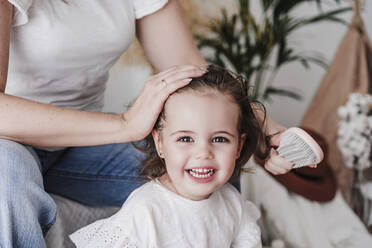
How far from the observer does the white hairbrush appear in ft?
2.94

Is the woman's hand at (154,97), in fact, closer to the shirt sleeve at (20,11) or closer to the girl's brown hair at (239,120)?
the girl's brown hair at (239,120)

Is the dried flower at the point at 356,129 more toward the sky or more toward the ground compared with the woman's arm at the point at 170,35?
more toward the ground

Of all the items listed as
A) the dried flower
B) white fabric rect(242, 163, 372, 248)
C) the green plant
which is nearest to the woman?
white fabric rect(242, 163, 372, 248)

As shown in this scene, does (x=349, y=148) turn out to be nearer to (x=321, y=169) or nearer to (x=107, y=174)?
(x=321, y=169)

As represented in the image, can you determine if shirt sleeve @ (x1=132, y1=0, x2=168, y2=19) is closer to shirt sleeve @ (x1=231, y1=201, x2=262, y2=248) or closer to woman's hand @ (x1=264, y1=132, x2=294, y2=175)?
woman's hand @ (x1=264, y1=132, x2=294, y2=175)


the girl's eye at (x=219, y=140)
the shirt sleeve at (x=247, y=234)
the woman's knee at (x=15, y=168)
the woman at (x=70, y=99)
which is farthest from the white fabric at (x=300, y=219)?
the woman's knee at (x=15, y=168)

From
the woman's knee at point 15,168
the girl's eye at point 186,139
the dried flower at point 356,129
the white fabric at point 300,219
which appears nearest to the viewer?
the woman's knee at point 15,168

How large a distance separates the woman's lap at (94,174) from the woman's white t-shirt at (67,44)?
15cm

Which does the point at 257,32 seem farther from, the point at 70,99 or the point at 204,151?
the point at 204,151

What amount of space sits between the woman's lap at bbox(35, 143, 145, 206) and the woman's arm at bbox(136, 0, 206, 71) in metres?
0.31

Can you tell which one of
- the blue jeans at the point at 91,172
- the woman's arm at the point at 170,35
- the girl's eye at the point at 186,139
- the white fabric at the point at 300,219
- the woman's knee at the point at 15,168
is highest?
the woman's arm at the point at 170,35

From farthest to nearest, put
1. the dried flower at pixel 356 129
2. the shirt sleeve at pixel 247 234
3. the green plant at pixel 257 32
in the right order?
the green plant at pixel 257 32 → the dried flower at pixel 356 129 → the shirt sleeve at pixel 247 234

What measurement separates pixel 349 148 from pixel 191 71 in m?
1.37

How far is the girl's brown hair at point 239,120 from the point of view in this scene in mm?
953
